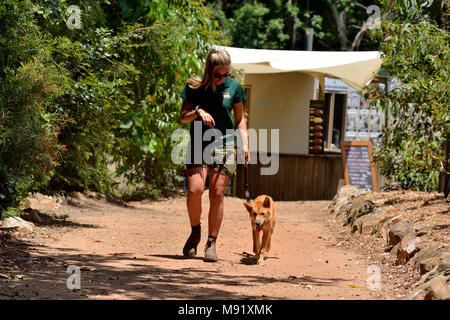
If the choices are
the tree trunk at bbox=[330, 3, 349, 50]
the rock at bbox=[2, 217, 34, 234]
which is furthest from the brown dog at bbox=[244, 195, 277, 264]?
the tree trunk at bbox=[330, 3, 349, 50]

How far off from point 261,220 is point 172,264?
952mm

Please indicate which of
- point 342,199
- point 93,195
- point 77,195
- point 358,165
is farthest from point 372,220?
point 358,165

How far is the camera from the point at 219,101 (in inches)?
270

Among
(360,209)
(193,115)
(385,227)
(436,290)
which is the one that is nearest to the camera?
(436,290)

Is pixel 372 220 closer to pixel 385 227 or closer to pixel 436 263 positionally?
pixel 385 227

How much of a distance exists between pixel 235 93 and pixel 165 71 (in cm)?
455

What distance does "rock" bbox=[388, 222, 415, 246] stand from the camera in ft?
24.5

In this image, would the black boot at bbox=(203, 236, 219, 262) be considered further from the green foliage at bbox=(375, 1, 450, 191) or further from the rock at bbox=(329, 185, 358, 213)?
the rock at bbox=(329, 185, 358, 213)

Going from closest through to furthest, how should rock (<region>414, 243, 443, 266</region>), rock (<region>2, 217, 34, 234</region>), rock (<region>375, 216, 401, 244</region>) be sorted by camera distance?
rock (<region>414, 243, 443, 266</region>) → rock (<region>2, 217, 34, 234</region>) → rock (<region>375, 216, 401, 244</region>)

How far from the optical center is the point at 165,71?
1133 centimetres

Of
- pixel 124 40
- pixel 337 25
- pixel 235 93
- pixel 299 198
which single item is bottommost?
pixel 299 198

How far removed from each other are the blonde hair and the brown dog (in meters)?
1.17
